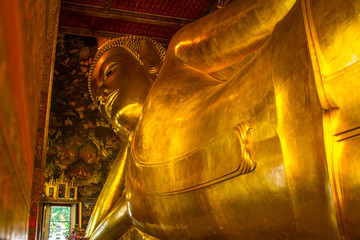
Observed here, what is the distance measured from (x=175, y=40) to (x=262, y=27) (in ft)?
1.65

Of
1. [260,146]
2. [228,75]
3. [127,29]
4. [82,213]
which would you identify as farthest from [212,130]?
[127,29]

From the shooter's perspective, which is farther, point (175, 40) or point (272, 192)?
point (175, 40)

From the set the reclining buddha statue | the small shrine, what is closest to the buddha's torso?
the reclining buddha statue

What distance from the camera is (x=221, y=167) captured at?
124cm

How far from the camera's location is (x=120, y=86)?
233cm

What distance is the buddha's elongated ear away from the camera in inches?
103

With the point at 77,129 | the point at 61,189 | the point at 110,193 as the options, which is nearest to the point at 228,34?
the point at 110,193

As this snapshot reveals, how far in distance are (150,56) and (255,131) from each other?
5.52 feet

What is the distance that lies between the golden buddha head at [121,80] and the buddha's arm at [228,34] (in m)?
0.51

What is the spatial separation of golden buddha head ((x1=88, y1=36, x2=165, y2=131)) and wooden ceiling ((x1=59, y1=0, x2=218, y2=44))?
2626 millimetres

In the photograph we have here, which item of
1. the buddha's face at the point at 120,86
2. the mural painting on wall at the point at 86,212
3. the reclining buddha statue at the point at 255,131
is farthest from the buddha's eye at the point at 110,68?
the mural painting on wall at the point at 86,212

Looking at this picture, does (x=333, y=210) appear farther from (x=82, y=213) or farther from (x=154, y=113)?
(x=82, y=213)

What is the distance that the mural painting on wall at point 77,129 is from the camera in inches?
200

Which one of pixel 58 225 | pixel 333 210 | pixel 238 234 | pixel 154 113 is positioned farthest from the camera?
pixel 58 225
